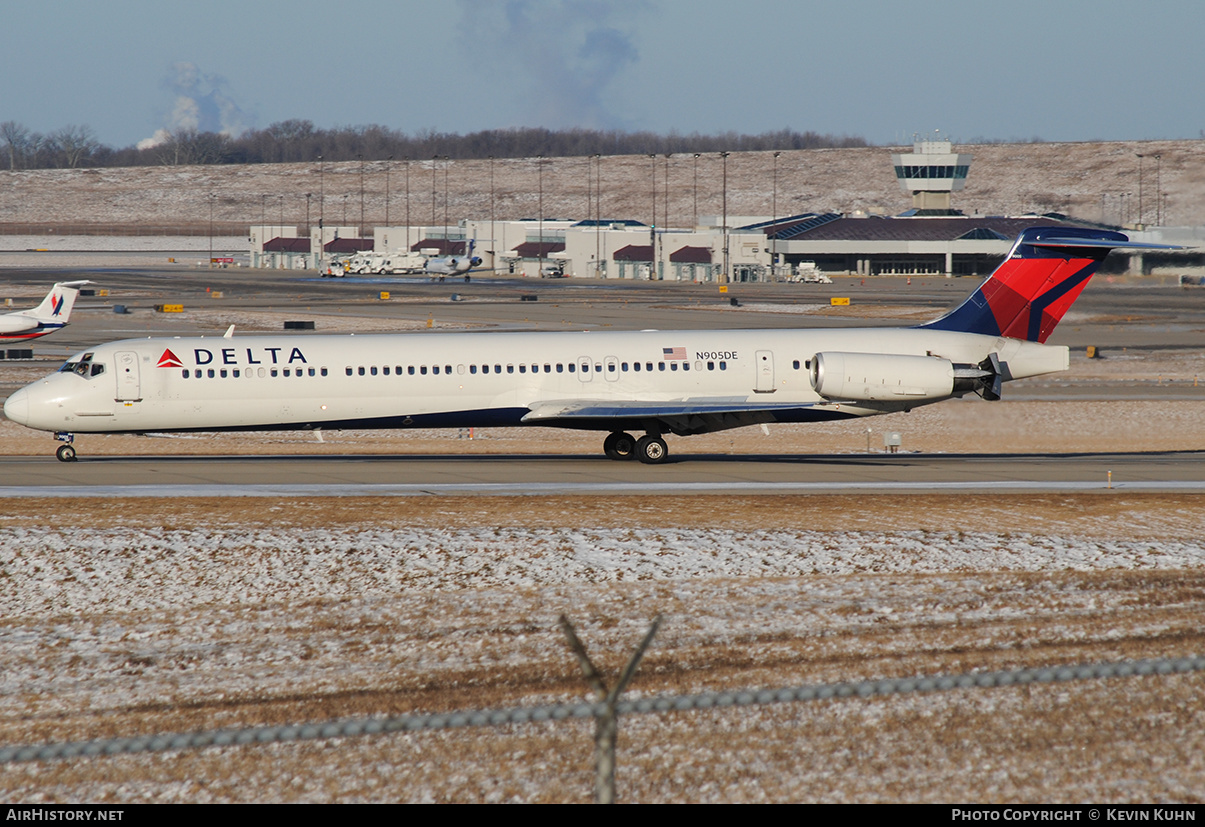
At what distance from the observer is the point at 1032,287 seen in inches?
1266

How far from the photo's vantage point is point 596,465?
1224 inches

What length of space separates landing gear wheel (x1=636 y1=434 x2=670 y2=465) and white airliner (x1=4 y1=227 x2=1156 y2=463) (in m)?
0.04

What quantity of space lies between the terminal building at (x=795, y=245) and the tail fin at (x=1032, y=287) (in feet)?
309

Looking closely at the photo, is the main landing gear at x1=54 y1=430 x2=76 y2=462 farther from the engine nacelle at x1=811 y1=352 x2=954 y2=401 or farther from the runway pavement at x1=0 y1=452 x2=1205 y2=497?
the engine nacelle at x1=811 y1=352 x2=954 y2=401

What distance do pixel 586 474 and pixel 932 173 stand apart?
406 feet

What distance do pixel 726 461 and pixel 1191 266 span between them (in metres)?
33.2

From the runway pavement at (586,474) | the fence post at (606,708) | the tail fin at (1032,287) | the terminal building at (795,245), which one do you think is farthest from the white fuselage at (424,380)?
the terminal building at (795,245)

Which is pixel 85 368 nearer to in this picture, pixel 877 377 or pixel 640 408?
pixel 640 408

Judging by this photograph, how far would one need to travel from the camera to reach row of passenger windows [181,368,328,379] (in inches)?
1180

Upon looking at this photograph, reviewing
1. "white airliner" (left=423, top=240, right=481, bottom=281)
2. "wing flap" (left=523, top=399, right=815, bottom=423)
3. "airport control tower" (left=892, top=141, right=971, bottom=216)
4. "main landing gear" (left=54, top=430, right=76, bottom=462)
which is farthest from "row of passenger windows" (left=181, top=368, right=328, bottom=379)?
"airport control tower" (left=892, top=141, right=971, bottom=216)

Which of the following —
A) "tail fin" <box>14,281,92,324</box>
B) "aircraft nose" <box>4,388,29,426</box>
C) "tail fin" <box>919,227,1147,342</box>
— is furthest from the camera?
"tail fin" <box>14,281,92,324</box>

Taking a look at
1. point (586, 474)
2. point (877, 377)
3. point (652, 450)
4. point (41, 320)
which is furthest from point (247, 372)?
point (41, 320)

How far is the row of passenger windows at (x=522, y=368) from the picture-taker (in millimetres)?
30281

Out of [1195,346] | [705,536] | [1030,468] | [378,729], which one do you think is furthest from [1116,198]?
[378,729]
